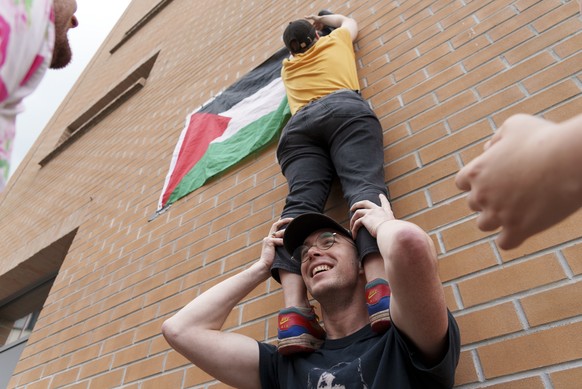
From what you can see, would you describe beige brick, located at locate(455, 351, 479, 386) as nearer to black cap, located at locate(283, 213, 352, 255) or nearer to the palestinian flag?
black cap, located at locate(283, 213, 352, 255)

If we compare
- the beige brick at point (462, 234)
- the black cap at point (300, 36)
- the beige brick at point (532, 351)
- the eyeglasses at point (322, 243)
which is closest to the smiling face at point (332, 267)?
the eyeglasses at point (322, 243)

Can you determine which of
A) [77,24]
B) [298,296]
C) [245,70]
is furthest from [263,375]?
[245,70]

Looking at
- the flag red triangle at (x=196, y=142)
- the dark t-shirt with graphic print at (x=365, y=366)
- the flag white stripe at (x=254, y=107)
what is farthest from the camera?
the flag red triangle at (x=196, y=142)

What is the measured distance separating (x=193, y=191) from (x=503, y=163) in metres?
2.47

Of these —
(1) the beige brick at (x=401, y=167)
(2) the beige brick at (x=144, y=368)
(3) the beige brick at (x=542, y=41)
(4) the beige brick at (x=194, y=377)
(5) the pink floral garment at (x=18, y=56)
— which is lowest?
(2) the beige brick at (x=144, y=368)

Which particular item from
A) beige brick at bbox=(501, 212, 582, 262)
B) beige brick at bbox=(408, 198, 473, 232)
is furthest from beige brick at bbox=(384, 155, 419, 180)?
beige brick at bbox=(501, 212, 582, 262)

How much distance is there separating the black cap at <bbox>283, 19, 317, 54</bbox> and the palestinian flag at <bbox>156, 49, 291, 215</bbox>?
32cm

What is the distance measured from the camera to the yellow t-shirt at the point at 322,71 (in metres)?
2.24

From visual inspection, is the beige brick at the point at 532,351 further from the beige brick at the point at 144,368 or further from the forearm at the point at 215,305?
the beige brick at the point at 144,368

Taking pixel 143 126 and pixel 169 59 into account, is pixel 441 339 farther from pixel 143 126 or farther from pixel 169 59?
pixel 169 59

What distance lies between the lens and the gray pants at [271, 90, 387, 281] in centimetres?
168

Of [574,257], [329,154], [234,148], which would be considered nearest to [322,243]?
[329,154]

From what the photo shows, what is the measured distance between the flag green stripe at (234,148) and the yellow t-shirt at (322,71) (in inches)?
7.8

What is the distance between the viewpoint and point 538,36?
1.80 m
